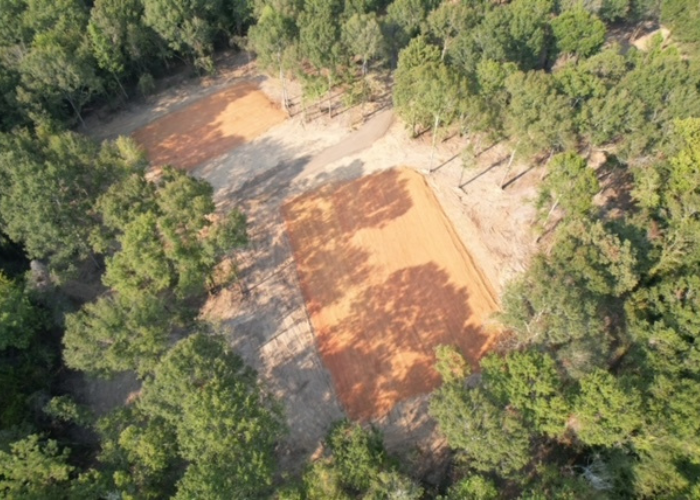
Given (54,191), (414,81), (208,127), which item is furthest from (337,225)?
(54,191)

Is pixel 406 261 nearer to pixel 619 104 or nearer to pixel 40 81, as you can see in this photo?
pixel 619 104

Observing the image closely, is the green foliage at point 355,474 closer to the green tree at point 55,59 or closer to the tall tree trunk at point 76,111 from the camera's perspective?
the green tree at point 55,59

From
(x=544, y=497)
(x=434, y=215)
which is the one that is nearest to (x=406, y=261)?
(x=434, y=215)

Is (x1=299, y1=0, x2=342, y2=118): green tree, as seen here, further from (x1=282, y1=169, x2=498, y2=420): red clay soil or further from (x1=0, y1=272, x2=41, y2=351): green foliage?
(x1=0, y1=272, x2=41, y2=351): green foliage

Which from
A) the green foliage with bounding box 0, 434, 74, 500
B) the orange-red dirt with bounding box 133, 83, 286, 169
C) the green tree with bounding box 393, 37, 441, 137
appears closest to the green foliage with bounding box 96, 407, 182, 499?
the green foliage with bounding box 0, 434, 74, 500

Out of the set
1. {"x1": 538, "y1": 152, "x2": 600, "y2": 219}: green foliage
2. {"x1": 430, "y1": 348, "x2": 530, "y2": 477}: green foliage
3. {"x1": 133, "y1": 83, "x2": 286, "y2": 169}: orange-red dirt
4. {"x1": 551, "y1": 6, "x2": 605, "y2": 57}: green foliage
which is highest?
{"x1": 133, "y1": 83, "x2": 286, "y2": 169}: orange-red dirt

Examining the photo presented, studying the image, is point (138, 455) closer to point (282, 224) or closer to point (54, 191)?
point (54, 191)
